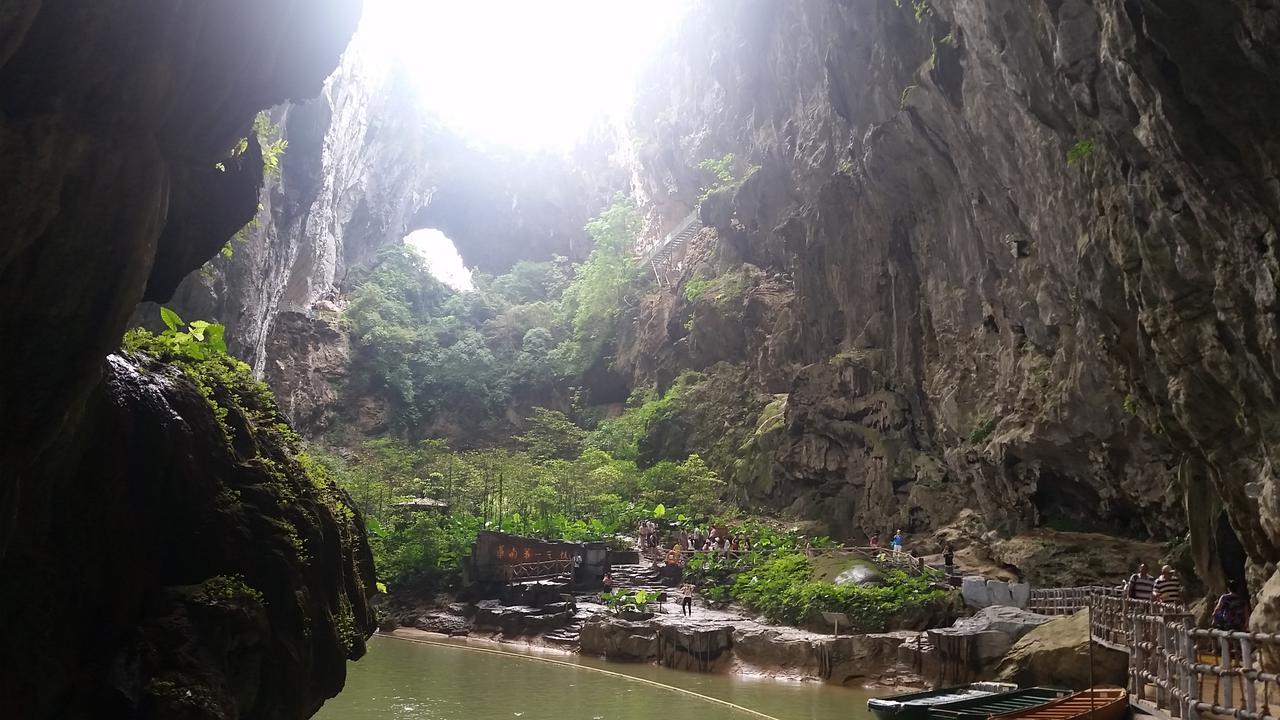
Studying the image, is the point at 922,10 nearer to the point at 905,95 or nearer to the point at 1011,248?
the point at 905,95

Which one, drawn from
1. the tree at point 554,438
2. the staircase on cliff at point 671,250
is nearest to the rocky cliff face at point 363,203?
the tree at point 554,438

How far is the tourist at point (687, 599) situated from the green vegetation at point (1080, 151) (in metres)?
15.0

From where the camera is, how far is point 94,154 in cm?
668

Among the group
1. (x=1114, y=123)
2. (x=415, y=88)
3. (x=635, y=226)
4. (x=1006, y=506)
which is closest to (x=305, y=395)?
(x=635, y=226)

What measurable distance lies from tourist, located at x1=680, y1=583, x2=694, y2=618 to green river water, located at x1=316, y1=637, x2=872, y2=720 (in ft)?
10.1

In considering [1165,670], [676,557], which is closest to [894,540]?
[676,557]

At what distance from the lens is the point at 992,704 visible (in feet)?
40.7

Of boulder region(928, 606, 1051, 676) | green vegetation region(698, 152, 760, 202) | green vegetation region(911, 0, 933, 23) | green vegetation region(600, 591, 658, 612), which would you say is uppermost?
green vegetation region(698, 152, 760, 202)

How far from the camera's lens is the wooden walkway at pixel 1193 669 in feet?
21.4

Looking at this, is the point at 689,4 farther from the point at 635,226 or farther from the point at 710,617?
the point at 710,617

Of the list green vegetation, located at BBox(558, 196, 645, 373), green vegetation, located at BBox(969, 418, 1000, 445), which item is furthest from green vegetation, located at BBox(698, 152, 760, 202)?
green vegetation, located at BBox(969, 418, 1000, 445)

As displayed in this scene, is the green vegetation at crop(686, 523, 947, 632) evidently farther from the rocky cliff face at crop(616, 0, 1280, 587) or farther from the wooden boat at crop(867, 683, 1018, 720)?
the wooden boat at crop(867, 683, 1018, 720)

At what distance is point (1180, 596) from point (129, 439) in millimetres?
16554

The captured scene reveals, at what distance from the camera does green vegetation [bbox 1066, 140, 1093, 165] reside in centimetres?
1515
